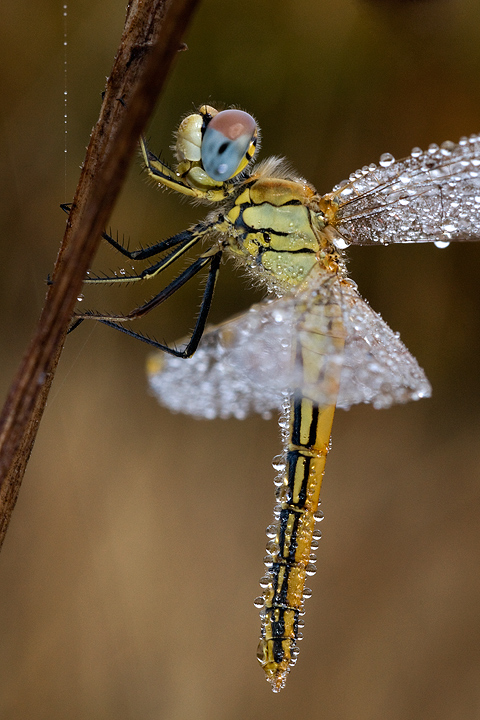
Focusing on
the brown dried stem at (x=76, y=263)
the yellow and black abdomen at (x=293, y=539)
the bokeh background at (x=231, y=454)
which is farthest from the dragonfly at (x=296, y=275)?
the brown dried stem at (x=76, y=263)

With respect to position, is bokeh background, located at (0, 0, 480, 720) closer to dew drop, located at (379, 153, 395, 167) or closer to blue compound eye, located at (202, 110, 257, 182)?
blue compound eye, located at (202, 110, 257, 182)

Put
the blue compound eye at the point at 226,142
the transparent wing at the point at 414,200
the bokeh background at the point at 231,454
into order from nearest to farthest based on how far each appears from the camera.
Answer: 1. the blue compound eye at the point at 226,142
2. the transparent wing at the point at 414,200
3. the bokeh background at the point at 231,454

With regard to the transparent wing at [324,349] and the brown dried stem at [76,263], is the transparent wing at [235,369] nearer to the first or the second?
the transparent wing at [324,349]

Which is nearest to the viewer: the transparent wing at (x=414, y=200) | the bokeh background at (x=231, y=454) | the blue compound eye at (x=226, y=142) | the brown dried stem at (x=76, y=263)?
the brown dried stem at (x=76, y=263)

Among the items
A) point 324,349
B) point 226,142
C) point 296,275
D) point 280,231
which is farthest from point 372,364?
point 226,142

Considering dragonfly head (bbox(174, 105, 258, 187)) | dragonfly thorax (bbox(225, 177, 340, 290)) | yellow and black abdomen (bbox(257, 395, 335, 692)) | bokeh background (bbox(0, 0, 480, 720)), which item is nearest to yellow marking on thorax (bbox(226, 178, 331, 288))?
dragonfly thorax (bbox(225, 177, 340, 290))

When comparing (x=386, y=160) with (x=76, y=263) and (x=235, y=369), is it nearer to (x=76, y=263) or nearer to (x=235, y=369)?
(x=235, y=369)

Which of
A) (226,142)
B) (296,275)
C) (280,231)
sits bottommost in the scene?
(296,275)

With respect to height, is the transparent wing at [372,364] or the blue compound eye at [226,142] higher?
the blue compound eye at [226,142]
